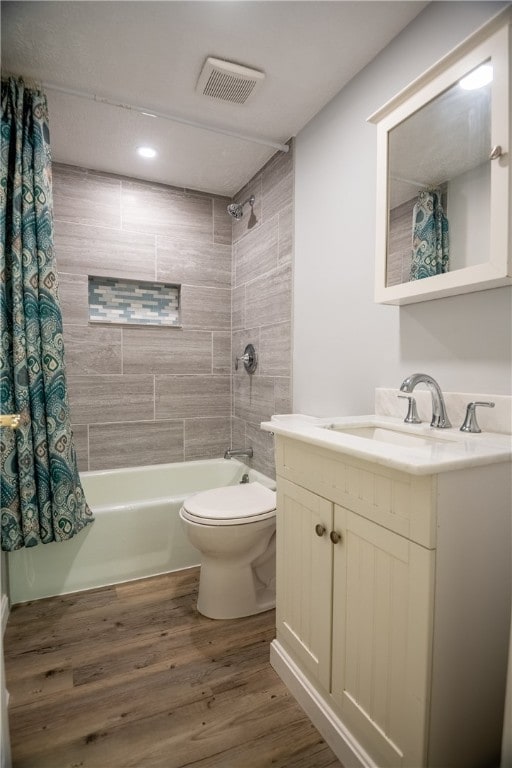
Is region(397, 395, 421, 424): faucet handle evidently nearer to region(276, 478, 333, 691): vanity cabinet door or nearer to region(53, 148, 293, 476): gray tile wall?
region(276, 478, 333, 691): vanity cabinet door

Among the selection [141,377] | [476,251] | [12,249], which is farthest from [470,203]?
[141,377]

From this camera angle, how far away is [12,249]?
73.4 inches

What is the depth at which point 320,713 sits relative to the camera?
1.25 metres

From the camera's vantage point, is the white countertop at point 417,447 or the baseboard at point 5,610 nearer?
the white countertop at point 417,447

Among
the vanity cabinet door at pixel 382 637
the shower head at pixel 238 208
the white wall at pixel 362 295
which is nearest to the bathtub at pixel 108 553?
the white wall at pixel 362 295

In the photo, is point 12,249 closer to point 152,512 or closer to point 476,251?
point 152,512

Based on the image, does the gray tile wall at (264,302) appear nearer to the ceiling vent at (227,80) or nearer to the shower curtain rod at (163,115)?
the shower curtain rod at (163,115)

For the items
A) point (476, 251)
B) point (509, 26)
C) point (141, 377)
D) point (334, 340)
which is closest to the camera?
point (509, 26)

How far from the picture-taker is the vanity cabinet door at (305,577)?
123cm

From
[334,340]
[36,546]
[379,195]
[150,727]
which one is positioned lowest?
[150,727]

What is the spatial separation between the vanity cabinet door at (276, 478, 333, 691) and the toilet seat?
1.03ft

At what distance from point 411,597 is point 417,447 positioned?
1.23 feet

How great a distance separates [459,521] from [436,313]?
78 centimetres

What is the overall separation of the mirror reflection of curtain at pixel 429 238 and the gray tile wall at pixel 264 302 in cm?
98
